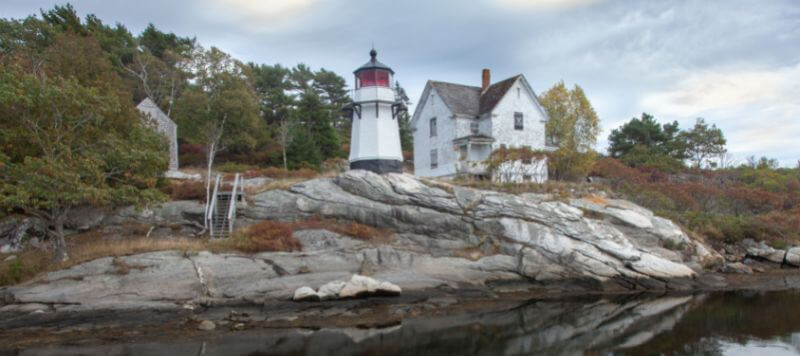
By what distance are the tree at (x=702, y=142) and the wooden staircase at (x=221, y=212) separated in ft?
153

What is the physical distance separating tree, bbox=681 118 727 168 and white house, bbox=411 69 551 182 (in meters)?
25.4

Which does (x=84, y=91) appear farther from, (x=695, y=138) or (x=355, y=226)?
(x=695, y=138)

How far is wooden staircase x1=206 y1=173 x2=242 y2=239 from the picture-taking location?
21547mm

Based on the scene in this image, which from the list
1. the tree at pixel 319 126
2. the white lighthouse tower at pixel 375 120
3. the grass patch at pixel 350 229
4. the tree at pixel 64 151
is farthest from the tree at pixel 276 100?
the tree at pixel 64 151

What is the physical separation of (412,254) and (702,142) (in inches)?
1722

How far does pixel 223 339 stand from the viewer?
13906 millimetres

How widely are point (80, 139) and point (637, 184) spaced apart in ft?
105

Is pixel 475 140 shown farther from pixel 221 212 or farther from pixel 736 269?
pixel 221 212

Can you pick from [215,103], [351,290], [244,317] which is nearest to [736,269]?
[351,290]

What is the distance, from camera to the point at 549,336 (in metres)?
14.6

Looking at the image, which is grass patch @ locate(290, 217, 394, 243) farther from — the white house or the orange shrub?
the orange shrub

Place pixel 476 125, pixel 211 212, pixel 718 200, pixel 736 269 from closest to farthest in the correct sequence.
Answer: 1. pixel 211 212
2. pixel 736 269
3. pixel 718 200
4. pixel 476 125

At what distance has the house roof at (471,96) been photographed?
33.9 meters

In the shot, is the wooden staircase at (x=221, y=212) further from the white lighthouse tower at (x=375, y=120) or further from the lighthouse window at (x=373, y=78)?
the lighthouse window at (x=373, y=78)
